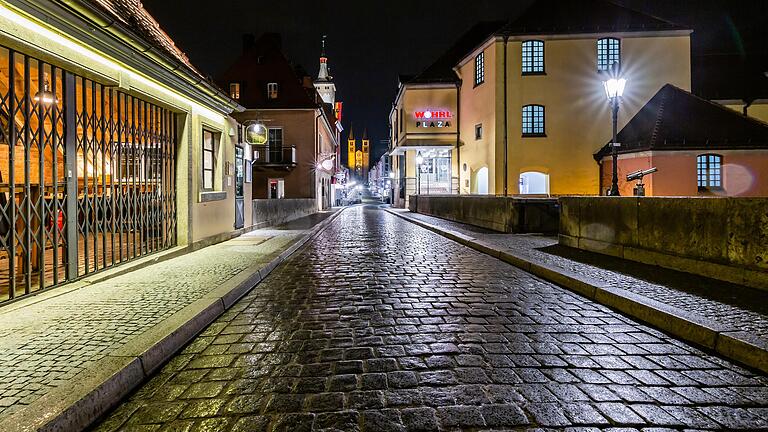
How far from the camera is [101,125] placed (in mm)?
7281

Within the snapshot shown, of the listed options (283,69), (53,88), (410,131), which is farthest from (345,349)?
(283,69)

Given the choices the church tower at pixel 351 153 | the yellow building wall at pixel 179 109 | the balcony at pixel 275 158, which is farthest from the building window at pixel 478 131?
the church tower at pixel 351 153

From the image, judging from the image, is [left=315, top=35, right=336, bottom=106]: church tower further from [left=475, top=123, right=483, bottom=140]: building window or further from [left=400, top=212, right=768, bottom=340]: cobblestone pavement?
[left=400, top=212, right=768, bottom=340]: cobblestone pavement

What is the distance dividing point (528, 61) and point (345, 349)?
29.2 metres

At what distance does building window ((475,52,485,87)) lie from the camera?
Answer: 3175 cm

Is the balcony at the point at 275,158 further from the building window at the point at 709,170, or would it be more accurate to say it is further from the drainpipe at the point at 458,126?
the building window at the point at 709,170

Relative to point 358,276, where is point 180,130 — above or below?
above

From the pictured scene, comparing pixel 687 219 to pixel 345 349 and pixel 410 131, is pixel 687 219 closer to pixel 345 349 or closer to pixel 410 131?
pixel 345 349

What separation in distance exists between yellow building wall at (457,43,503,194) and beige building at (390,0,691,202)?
5.0 inches

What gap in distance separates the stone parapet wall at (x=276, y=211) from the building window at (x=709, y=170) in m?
21.9

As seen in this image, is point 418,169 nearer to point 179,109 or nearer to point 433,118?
point 433,118

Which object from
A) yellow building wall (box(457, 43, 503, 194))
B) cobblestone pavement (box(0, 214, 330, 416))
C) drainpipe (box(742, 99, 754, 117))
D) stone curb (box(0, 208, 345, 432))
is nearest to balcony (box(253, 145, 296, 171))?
yellow building wall (box(457, 43, 503, 194))

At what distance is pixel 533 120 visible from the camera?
29.9m

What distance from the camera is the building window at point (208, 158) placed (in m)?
11.7
